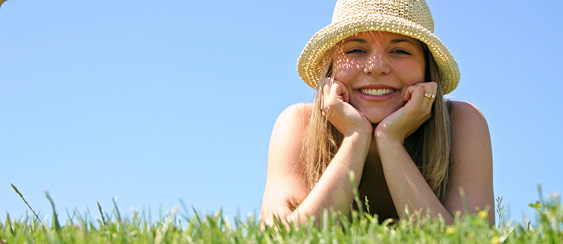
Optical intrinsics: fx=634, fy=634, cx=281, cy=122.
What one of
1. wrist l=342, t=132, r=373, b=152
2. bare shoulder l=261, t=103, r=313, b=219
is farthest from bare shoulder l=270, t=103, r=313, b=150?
wrist l=342, t=132, r=373, b=152

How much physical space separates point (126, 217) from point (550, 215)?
183 cm

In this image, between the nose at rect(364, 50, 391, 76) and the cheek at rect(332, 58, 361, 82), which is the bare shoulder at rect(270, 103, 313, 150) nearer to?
the cheek at rect(332, 58, 361, 82)

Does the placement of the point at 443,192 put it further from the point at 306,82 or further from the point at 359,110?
the point at 306,82

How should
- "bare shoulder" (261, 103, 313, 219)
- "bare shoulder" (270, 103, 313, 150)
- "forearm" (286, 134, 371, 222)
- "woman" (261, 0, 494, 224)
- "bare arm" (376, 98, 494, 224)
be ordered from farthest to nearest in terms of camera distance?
"bare shoulder" (270, 103, 313, 150), "bare shoulder" (261, 103, 313, 219), "woman" (261, 0, 494, 224), "bare arm" (376, 98, 494, 224), "forearm" (286, 134, 371, 222)

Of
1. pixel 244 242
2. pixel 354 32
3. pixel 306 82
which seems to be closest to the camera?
pixel 244 242

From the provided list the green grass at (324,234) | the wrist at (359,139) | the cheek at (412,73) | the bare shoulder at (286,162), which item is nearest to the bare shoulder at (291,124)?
the bare shoulder at (286,162)

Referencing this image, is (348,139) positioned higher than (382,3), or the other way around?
(382,3)

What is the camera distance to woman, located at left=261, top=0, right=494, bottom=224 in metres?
4.32

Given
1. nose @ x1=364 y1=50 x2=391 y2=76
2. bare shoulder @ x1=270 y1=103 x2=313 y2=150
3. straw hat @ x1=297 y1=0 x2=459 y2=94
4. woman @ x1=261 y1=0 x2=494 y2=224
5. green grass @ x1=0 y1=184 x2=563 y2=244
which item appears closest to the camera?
green grass @ x1=0 y1=184 x2=563 y2=244

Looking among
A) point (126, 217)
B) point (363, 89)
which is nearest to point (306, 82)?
point (363, 89)

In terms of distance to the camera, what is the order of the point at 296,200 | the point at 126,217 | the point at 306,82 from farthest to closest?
the point at 306,82 → the point at 296,200 → the point at 126,217

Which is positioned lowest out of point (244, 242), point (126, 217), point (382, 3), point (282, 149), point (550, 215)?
point (550, 215)

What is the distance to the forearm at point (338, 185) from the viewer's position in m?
4.00

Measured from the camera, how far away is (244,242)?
246 centimetres
